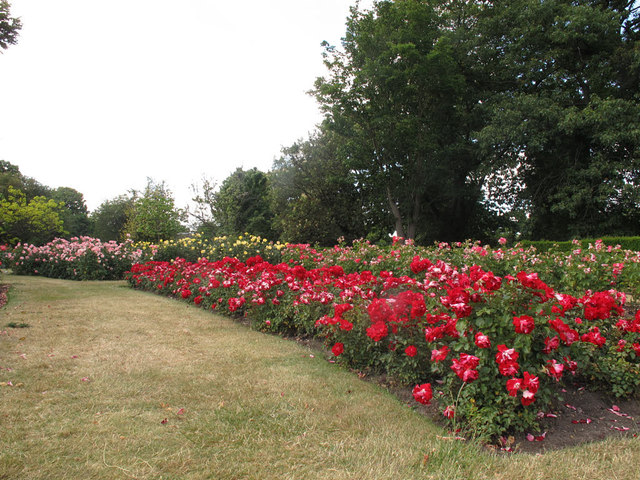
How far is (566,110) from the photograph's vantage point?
593 inches

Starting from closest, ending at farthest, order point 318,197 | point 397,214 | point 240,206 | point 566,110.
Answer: point 566,110 → point 397,214 → point 318,197 → point 240,206

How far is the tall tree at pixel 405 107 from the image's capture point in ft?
56.6

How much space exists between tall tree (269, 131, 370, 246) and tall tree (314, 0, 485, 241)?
2844mm

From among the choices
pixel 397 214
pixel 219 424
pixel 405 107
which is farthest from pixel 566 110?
pixel 219 424

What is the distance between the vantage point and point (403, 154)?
1961cm

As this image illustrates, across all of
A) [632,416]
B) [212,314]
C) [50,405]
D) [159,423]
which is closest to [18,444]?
[50,405]

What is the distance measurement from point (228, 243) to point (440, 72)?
41.7 feet

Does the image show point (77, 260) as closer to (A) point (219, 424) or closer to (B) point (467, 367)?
(A) point (219, 424)

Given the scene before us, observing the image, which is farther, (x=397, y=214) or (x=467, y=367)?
(x=397, y=214)

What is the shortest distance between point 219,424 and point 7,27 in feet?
35.3

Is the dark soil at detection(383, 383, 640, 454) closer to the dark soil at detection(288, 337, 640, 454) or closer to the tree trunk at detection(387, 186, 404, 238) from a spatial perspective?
the dark soil at detection(288, 337, 640, 454)

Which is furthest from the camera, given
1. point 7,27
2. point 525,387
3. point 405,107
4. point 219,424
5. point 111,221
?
point 111,221

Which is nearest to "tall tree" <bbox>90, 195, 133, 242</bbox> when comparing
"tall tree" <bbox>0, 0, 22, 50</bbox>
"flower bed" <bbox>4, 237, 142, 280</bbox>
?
"flower bed" <bbox>4, 237, 142, 280</bbox>

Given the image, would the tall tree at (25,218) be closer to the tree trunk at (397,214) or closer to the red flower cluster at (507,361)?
the tree trunk at (397,214)
